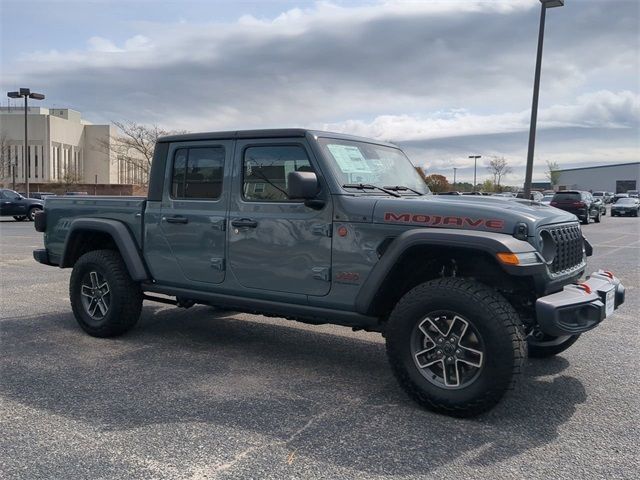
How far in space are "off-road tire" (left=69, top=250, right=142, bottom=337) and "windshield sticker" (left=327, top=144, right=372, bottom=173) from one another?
8.11 feet

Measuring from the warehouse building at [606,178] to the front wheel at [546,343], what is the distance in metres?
109

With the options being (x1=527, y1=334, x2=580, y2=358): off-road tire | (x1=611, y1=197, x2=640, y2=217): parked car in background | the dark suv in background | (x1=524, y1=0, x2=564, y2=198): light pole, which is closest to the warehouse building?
(x1=611, y1=197, x2=640, y2=217): parked car in background

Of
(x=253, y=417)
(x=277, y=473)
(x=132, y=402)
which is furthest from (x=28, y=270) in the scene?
(x=277, y=473)

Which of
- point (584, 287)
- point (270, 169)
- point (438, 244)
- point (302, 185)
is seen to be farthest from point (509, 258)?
point (270, 169)

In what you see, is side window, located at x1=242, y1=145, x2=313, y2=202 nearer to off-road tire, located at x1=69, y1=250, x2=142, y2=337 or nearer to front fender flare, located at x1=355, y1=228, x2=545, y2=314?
front fender flare, located at x1=355, y1=228, x2=545, y2=314

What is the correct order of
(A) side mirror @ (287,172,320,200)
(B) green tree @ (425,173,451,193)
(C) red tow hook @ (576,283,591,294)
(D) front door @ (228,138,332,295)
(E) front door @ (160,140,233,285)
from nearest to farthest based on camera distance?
1. (C) red tow hook @ (576,283,591,294)
2. (A) side mirror @ (287,172,320,200)
3. (D) front door @ (228,138,332,295)
4. (E) front door @ (160,140,233,285)
5. (B) green tree @ (425,173,451,193)

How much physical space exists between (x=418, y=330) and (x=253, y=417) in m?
1.23

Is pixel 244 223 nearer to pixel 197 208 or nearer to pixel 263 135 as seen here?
pixel 197 208

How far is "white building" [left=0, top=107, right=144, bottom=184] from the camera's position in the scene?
6781 centimetres

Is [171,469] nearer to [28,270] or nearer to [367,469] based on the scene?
[367,469]

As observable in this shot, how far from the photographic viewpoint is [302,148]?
4750mm

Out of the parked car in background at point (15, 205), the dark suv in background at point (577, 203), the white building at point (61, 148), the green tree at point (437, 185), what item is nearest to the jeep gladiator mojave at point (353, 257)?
the green tree at point (437, 185)

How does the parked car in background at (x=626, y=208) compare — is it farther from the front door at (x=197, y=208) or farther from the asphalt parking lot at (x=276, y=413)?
the front door at (x=197, y=208)

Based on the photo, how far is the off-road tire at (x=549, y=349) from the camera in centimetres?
501
